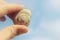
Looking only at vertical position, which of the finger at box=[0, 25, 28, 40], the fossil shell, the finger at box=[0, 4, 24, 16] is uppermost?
the finger at box=[0, 4, 24, 16]

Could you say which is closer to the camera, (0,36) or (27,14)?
(0,36)

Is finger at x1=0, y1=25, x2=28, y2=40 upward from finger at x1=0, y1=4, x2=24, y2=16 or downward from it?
downward

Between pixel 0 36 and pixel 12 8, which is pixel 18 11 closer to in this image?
pixel 12 8

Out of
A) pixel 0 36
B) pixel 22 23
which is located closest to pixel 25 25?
pixel 22 23

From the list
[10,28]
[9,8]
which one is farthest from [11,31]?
[9,8]
